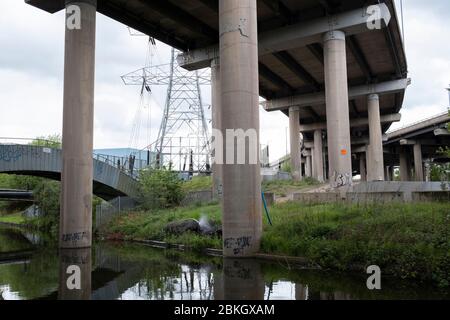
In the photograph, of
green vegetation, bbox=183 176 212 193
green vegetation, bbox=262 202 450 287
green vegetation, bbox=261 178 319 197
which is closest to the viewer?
green vegetation, bbox=262 202 450 287

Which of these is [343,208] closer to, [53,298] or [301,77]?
[53,298]

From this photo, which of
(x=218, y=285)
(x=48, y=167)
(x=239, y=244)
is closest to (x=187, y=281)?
(x=218, y=285)

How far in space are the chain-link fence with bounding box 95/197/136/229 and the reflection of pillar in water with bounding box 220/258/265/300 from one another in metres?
15.9

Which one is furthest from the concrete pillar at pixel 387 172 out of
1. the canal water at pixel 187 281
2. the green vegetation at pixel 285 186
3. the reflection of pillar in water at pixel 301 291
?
the reflection of pillar in water at pixel 301 291

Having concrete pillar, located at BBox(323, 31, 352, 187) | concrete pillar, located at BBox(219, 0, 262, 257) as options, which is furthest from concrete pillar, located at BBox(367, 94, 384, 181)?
concrete pillar, located at BBox(219, 0, 262, 257)

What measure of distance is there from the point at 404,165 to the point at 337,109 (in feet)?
173

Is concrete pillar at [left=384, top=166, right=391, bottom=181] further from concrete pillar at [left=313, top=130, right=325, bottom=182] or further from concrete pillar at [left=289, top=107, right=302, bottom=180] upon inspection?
concrete pillar at [left=289, top=107, right=302, bottom=180]

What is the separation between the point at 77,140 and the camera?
20.6 metres

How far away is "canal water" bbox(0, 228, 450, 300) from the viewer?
9.16 metres

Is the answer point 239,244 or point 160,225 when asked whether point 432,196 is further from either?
point 160,225

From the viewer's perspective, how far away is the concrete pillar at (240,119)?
1498 cm
